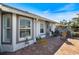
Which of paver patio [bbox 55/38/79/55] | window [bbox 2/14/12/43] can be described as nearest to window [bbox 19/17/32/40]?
window [bbox 2/14/12/43]

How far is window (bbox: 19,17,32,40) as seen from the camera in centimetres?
901

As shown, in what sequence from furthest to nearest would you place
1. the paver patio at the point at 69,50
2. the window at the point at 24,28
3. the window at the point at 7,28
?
the window at the point at 24,28, the window at the point at 7,28, the paver patio at the point at 69,50

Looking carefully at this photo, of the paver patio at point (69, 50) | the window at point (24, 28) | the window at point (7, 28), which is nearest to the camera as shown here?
the paver patio at point (69, 50)

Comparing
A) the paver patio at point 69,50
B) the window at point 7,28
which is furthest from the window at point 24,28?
the paver patio at point 69,50

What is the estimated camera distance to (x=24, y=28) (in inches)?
376

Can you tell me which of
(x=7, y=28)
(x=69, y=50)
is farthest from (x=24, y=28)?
(x=69, y=50)

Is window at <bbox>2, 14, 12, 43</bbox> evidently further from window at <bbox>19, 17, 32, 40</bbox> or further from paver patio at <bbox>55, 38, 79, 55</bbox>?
paver patio at <bbox>55, 38, 79, 55</bbox>

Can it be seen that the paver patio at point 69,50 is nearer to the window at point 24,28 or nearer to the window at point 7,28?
the window at point 24,28

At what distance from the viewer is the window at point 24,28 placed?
29.6 feet

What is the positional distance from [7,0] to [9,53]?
309 cm

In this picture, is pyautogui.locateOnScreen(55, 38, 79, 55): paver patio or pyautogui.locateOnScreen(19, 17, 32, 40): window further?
pyautogui.locateOnScreen(19, 17, 32, 40): window

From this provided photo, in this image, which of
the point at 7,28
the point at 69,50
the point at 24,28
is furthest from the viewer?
the point at 24,28

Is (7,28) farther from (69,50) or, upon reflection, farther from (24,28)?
(69,50)
